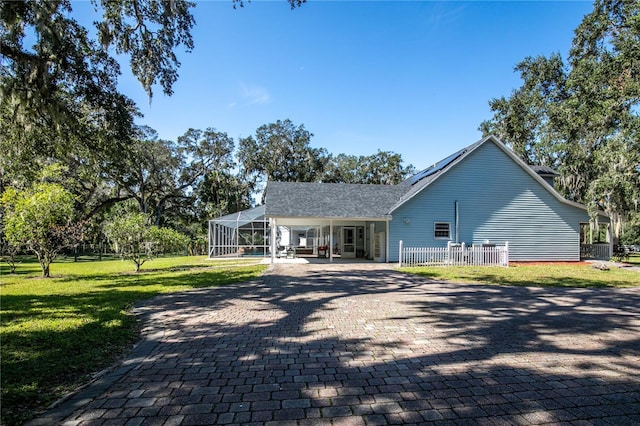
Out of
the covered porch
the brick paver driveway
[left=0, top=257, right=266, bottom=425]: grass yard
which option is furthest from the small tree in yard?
the brick paver driveway

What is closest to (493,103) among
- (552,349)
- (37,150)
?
(552,349)

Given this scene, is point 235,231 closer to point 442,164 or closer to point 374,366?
point 442,164

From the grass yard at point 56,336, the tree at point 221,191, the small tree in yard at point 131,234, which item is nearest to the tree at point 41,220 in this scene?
the small tree in yard at point 131,234

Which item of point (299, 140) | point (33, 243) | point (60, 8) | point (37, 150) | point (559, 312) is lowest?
point (559, 312)

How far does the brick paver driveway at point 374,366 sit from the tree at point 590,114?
15.5 metres

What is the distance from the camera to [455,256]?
17.8 metres

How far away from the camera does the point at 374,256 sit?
68.9ft

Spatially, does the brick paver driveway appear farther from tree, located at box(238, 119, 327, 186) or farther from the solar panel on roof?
tree, located at box(238, 119, 327, 186)

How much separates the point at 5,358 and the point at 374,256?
60.3ft

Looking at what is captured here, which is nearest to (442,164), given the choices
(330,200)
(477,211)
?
(477,211)

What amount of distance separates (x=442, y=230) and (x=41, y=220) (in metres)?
18.5

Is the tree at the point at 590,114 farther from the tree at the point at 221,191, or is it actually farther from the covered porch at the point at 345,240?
the tree at the point at 221,191

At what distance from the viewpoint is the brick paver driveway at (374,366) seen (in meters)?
3.02

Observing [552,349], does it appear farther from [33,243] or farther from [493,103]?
[493,103]
